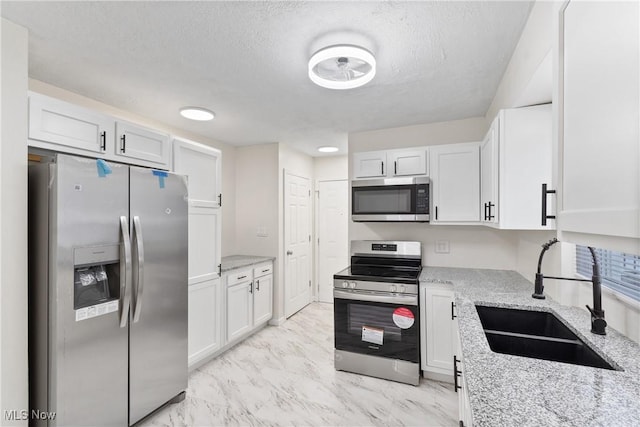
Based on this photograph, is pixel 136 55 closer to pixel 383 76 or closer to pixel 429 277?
pixel 383 76

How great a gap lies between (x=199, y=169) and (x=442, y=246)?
253 centimetres

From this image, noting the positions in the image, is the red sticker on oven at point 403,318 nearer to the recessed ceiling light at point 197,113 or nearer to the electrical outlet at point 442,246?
the electrical outlet at point 442,246

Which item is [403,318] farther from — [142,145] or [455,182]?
[142,145]

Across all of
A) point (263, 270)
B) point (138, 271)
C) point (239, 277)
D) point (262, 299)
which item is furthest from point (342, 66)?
point (262, 299)

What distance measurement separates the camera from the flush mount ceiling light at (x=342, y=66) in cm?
161

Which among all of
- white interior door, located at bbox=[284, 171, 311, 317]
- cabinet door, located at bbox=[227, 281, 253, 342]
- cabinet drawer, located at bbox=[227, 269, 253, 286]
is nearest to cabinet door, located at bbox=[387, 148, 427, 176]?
white interior door, located at bbox=[284, 171, 311, 317]

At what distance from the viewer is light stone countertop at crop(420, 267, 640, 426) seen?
28.0 inches

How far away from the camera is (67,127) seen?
68.7 inches

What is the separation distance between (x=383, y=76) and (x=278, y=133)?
5.50 feet

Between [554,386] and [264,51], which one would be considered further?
[264,51]

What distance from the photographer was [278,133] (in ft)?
11.3

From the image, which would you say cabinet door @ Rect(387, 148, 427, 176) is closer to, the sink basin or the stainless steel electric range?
the stainless steel electric range

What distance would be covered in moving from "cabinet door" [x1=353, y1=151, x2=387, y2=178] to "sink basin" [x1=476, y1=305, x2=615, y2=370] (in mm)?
1642

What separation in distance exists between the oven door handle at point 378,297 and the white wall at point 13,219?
6.73 feet
